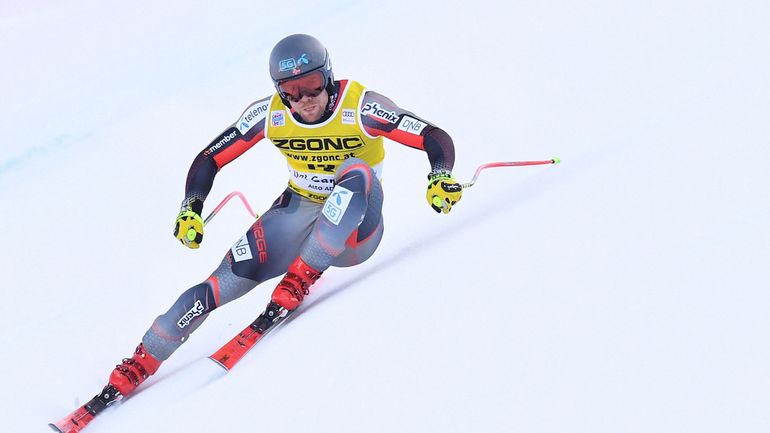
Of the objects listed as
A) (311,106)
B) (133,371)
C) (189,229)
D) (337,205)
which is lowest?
(133,371)

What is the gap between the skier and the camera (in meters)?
2.83

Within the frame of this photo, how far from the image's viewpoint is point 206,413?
2.08 metres

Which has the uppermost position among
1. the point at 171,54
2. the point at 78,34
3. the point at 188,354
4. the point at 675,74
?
the point at 78,34

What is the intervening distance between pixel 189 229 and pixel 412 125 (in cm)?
98

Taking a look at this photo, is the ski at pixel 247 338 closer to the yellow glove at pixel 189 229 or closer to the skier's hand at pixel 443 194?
the yellow glove at pixel 189 229

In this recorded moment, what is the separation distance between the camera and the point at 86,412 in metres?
2.70

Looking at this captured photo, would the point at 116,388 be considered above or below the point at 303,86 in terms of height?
below

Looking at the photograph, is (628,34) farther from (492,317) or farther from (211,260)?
(492,317)

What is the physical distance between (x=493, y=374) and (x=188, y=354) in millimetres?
1761

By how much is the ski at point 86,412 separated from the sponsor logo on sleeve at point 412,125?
4.80 feet

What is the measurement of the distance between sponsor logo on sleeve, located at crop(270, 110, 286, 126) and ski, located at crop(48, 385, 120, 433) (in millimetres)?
1217

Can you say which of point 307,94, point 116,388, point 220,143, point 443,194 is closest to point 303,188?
point 220,143

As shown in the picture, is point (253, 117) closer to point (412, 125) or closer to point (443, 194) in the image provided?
point (412, 125)

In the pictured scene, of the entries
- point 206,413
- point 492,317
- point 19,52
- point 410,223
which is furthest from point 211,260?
point 19,52
